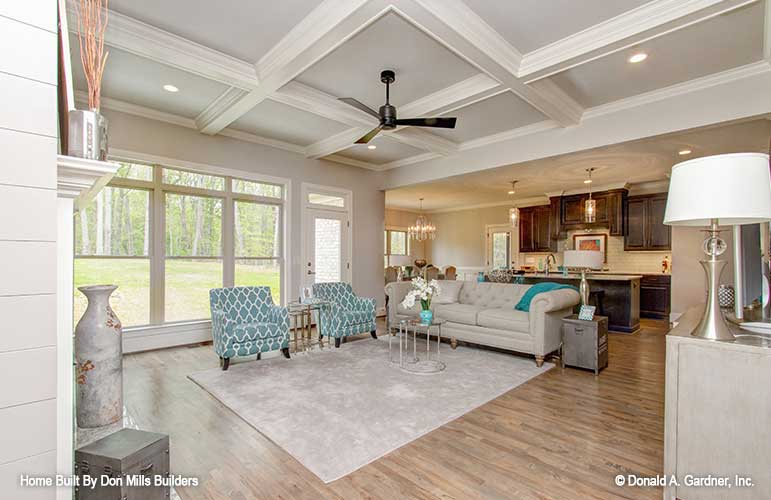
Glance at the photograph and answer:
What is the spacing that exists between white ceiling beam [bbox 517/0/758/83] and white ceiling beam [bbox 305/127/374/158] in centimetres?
233

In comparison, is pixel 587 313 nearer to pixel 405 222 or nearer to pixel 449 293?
pixel 449 293

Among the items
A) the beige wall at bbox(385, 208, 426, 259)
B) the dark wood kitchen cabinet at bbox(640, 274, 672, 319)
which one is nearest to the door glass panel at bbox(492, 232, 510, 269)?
the beige wall at bbox(385, 208, 426, 259)

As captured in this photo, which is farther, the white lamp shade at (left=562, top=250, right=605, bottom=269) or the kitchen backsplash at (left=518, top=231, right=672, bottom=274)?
the kitchen backsplash at (left=518, top=231, right=672, bottom=274)

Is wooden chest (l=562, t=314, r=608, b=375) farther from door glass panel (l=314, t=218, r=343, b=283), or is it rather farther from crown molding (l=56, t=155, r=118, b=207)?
crown molding (l=56, t=155, r=118, b=207)

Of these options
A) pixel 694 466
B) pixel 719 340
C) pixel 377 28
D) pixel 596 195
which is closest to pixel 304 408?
pixel 694 466

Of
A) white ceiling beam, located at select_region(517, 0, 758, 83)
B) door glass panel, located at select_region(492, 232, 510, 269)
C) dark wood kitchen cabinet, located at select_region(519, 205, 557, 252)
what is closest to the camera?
white ceiling beam, located at select_region(517, 0, 758, 83)

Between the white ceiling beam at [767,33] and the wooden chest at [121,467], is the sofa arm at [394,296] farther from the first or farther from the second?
the white ceiling beam at [767,33]

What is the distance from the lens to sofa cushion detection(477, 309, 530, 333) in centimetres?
433

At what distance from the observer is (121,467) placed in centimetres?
141

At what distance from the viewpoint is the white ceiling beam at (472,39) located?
2.52 meters

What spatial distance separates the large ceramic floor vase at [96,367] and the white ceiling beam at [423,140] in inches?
159

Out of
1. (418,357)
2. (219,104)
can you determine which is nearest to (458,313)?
(418,357)

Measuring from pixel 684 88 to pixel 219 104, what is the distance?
16.6 feet

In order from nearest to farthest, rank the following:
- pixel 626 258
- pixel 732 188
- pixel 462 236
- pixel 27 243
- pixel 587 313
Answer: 1. pixel 27 243
2. pixel 732 188
3. pixel 587 313
4. pixel 626 258
5. pixel 462 236
